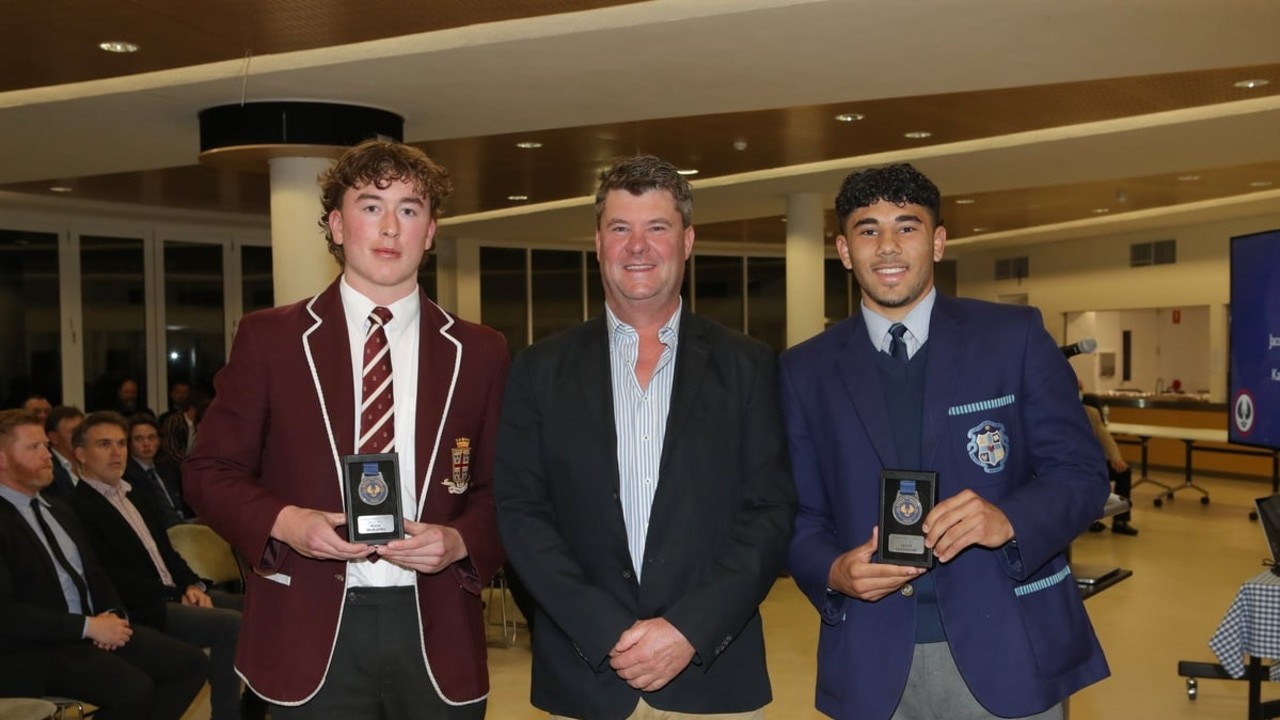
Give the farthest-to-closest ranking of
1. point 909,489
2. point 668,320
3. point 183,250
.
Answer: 1. point 183,250
2. point 668,320
3. point 909,489

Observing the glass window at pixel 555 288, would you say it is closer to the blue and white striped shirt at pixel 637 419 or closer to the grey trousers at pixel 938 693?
the blue and white striped shirt at pixel 637 419

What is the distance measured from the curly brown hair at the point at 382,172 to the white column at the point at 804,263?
10213mm

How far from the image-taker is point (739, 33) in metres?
5.78

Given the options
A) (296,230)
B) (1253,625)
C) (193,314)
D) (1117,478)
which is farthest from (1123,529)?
(193,314)

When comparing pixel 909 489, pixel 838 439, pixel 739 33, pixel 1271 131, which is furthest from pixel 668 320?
pixel 1271 131

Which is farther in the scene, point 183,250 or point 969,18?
point 183,250

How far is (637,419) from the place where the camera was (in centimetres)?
242

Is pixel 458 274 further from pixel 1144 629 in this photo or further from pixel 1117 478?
pixel 1144 629

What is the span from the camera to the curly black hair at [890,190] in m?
2.39

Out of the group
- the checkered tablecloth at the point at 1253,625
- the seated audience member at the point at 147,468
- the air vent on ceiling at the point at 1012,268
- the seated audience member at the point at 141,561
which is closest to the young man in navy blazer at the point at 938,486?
the checkered tablecloth at the point at 1253,625

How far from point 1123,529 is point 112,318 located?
12.7 m

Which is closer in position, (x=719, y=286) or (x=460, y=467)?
(x=460, y=467)

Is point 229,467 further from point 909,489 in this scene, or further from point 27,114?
point 27,114

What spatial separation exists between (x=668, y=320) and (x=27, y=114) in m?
6.88
